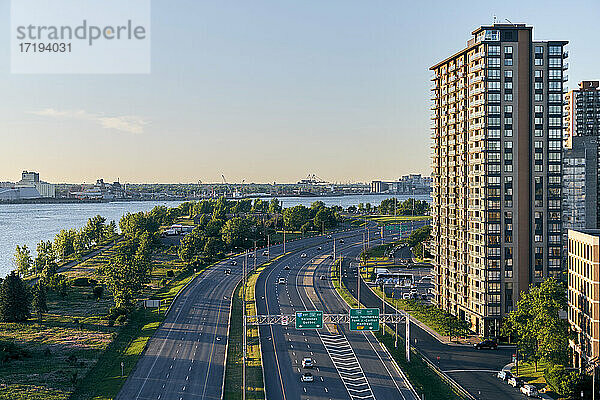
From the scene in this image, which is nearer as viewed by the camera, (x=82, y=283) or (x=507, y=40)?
(x=507, y=40)

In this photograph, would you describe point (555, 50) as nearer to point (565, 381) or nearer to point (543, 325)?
point (543, 325)

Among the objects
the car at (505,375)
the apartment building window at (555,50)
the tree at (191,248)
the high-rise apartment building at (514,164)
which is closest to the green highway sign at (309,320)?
the car at (505,375)

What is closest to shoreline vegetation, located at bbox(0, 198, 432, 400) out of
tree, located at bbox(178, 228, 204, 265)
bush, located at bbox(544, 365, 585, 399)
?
tree, located at bbox(178, 228, 204, 265)

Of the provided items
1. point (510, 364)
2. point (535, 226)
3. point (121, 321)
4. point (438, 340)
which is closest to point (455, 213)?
point (535, 226)

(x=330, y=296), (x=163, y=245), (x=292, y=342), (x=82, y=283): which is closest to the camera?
(x=292, y=342)

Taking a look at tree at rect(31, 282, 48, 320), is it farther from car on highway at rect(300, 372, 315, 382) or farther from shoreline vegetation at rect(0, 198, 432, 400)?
car on highway at rect(300, 372, 315, 382)

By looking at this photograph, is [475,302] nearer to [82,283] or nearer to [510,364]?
[510,364]

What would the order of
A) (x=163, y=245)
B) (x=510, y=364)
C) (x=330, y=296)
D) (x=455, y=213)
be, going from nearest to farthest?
(x=510, y=364) < (x=455, y=213) < (x=330, y=296) < (x=163, y=245)
